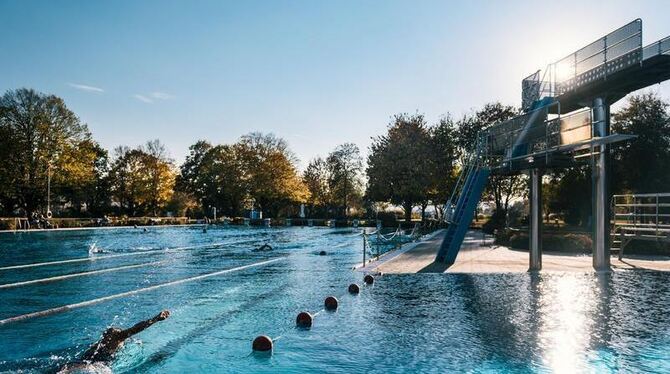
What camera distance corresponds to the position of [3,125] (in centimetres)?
5750

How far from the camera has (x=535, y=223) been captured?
57.3 feet

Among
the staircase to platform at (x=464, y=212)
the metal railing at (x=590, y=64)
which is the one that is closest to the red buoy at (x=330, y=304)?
the staircase to platform at (x=464, y=212)

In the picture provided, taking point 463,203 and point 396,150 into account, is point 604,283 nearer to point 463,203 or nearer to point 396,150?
point 463,203

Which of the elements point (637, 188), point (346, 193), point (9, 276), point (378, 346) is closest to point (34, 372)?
point (378, 346)

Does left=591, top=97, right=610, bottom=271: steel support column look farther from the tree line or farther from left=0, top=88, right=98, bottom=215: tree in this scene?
left=0, top=88, right=98, bottom=215: tree

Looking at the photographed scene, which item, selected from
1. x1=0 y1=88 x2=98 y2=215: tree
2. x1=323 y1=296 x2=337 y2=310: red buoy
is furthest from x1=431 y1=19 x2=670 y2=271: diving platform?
x1=0 y1=88 x2=98 y2=215: tree

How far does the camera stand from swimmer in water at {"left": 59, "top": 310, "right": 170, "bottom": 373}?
24.7ft

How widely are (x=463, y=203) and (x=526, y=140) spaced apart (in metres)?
3.24

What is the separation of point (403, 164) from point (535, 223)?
121ft

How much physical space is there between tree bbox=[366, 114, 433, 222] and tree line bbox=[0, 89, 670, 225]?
111mm

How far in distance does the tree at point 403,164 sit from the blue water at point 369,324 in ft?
122

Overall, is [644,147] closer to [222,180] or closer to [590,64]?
[590,64]

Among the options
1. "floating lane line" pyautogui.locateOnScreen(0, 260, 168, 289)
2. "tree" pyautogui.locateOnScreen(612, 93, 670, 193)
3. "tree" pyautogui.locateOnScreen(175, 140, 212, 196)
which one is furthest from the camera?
"tree" pyautogui.locateOnScreen(175, 140, 212, 196)

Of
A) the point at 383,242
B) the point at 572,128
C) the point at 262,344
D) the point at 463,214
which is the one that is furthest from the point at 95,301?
the point at 383,242
